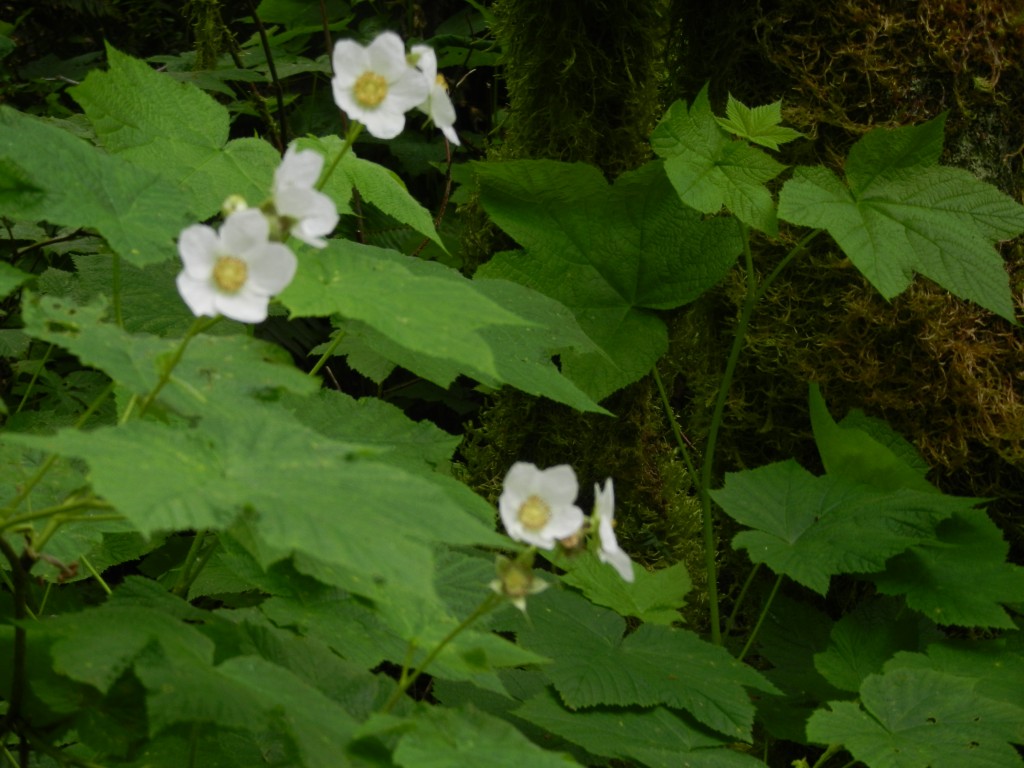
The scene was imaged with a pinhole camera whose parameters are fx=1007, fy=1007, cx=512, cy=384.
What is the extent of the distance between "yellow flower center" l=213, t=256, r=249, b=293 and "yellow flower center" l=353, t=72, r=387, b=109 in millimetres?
262

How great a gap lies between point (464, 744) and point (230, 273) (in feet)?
1.49

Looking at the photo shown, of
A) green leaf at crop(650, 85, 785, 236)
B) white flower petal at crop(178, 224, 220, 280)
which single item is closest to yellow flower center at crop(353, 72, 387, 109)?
white flower petal at crop(178, 224, 220, 280)

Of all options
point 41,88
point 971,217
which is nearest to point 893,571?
point 971,217

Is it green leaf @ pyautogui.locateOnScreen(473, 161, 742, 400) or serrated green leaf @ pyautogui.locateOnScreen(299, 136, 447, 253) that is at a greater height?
serrated green leaf @ pyautogui.locateOnScreen(299, 136, 447, 253)

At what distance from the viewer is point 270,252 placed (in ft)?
2.81

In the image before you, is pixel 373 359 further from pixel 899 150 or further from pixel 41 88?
pixel 41 88

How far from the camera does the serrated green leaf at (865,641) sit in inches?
73.0

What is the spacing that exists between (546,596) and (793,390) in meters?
0.78

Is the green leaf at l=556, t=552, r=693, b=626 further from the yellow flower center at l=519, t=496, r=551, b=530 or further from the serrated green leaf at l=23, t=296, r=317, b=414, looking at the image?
the serrated green leaf at l=23, t=296, r=317, b=414

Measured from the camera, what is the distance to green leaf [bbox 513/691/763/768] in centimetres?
143

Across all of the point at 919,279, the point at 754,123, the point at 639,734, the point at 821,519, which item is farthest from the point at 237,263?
the point at 919,279

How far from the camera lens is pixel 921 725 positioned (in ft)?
5.25

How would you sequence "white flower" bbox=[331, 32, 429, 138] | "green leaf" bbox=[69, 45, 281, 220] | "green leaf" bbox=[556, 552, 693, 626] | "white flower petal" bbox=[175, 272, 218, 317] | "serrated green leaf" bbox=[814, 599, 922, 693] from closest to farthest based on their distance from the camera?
"white flower petal" bbox=[175, 272, 218, 317]
"white flower" bbox=[331, 32, 429, 138]
"green leaf" bbox=[69, 45, 281, 220]
"green leaf" bbox=[556, 552, 693, 626]
"serrated green leaf" bbox=[814, 599, 922, 693]

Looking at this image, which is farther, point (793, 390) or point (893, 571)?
point (793, 390)
